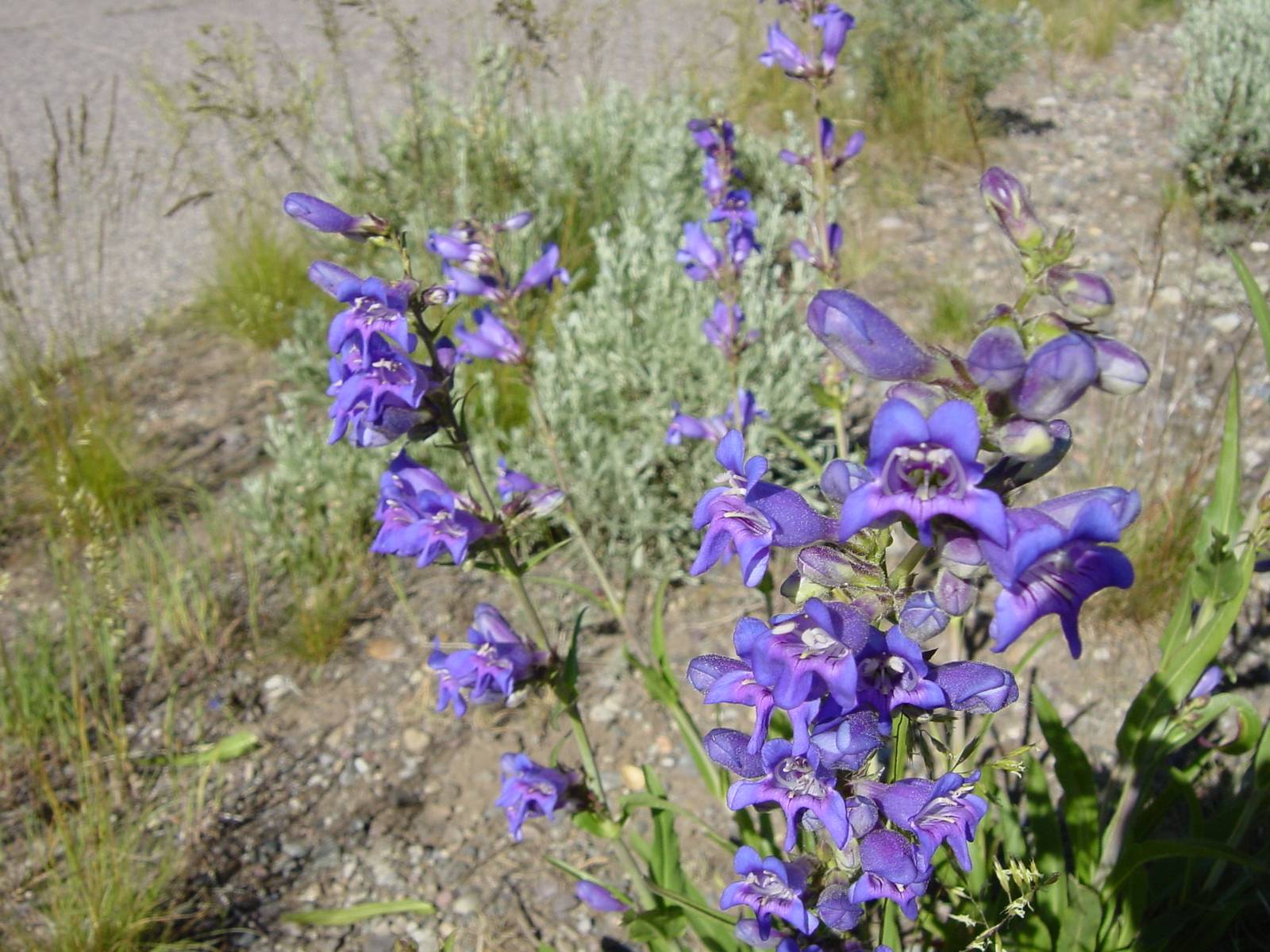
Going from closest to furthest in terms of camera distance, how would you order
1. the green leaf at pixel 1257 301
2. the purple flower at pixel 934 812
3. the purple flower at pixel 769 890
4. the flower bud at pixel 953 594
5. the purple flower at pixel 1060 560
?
the purple flower at pixel 1060 560 < the flower bud at pixel 953 594 < the purple flower at pixel 934 812 < the purple flower at pixel 769 890 < the green leaf at pixel 1257 301

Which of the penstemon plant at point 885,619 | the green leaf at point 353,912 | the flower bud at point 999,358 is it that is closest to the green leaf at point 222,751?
the green leaf at point 353,912

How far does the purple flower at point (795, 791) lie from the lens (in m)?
1.35

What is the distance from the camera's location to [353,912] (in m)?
2.68

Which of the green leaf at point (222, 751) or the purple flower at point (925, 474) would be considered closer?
the purple flower at point (925, 474)

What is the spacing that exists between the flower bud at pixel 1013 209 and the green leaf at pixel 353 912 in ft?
7.68

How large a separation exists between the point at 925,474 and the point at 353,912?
2.24 metres

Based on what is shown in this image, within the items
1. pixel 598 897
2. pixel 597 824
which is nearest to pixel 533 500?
pixel 597 824

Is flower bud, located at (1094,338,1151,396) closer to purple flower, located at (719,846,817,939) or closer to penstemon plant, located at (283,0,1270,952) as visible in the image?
penstemon plant, located at (283,0,1270,952)

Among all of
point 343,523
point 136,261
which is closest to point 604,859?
point 343,523

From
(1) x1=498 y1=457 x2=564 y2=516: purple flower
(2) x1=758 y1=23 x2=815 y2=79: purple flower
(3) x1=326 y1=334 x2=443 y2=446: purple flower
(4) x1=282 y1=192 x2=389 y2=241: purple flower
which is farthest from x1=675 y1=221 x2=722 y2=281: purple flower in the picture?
(3) x1=326 y1=334 x2=443 y2=446: purple flower

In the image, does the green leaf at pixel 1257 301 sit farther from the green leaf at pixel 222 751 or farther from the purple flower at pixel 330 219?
the green leaf at pixel 222 751

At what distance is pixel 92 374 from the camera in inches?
200

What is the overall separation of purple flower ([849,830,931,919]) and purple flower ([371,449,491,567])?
3.34ft

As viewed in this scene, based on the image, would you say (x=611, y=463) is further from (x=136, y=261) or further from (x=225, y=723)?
(x=136, y=261)
